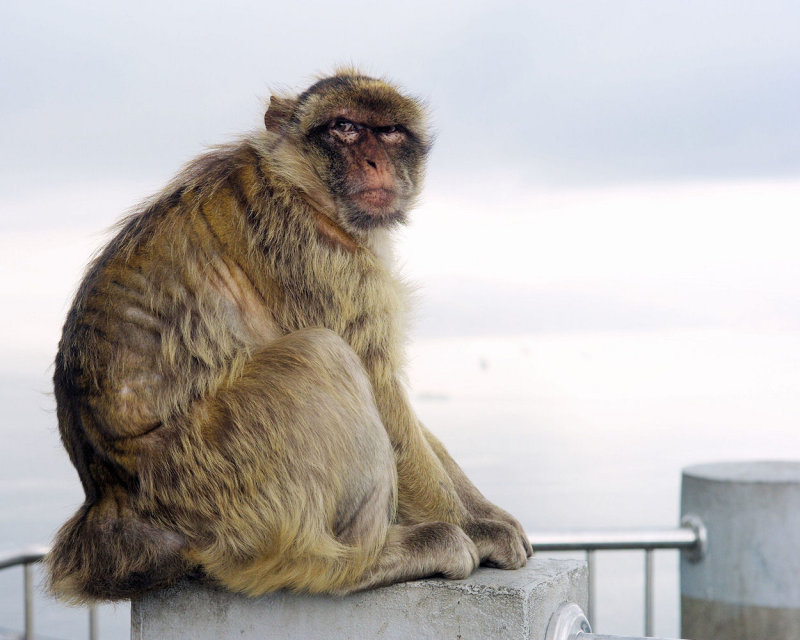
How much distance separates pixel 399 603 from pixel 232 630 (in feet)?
2.07

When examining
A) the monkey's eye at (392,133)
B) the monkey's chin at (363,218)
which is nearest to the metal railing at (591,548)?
the monkey's chin at (363,218)

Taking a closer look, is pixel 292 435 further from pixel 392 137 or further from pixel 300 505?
pixel 392 137

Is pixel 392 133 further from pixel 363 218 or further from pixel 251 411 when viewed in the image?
pixel 251 411

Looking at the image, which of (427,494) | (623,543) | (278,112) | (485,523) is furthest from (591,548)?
(278,112)

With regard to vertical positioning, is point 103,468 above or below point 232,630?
above

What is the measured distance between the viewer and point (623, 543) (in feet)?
17.3

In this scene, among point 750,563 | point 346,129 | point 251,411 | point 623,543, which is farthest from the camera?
point 750,563

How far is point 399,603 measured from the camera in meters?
3.23

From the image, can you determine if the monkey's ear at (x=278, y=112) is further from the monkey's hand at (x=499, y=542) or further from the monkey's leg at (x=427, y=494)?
the monkey's hand at (x=499, y=542)

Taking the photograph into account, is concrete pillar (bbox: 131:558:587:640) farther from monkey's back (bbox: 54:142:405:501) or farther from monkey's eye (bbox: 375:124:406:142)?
monkey's eye (bbox: 375:124:406:142)

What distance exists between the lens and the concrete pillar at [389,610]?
10.2 feet

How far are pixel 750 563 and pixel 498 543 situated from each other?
3.63 metres

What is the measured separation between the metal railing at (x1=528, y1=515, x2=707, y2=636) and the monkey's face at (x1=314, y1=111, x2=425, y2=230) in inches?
82.7

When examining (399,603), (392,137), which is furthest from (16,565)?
(392,137)
